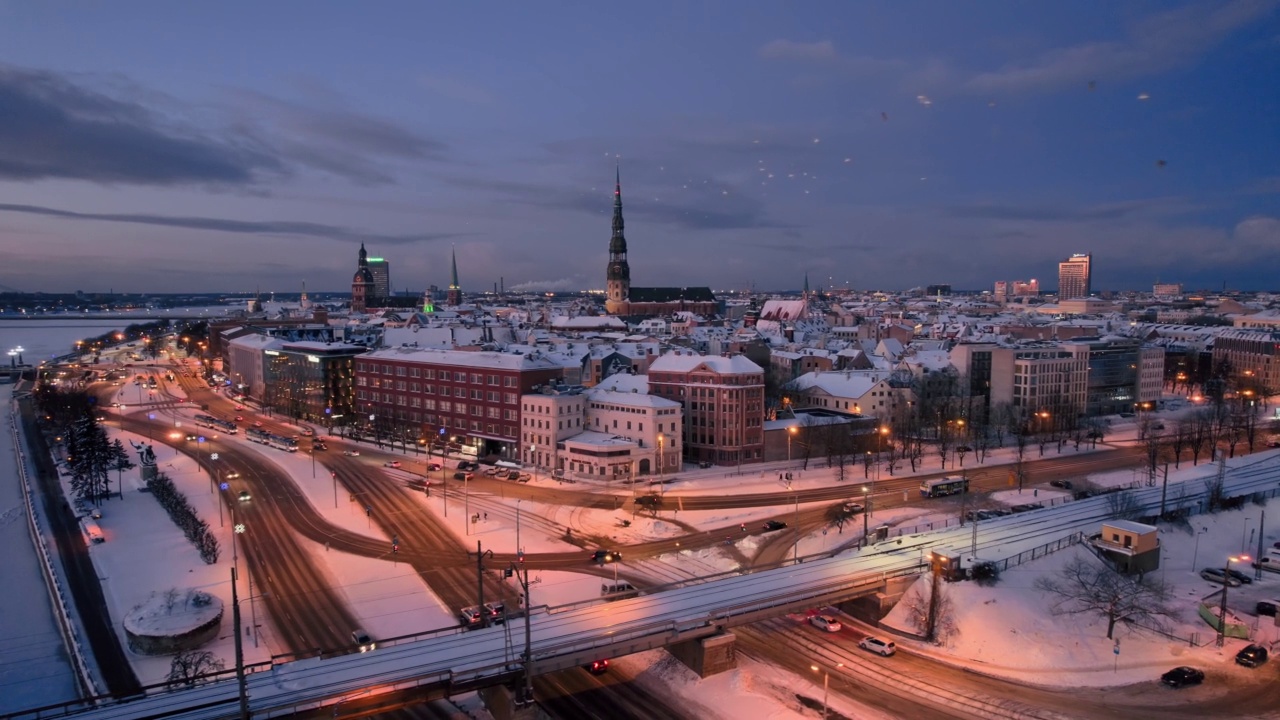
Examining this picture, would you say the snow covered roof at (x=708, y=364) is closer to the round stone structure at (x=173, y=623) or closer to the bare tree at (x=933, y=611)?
the bare tree at (x=933, y=611)

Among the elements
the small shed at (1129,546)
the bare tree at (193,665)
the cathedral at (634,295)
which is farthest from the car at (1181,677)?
the cathedral at (634,295)

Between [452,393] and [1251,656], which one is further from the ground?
[452,393]

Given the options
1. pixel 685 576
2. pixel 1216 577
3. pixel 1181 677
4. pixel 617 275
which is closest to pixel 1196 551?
pixel 1216 577

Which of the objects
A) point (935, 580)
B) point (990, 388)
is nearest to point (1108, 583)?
point (935, 580)

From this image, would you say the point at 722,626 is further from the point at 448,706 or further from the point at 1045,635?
the point at 1045,635

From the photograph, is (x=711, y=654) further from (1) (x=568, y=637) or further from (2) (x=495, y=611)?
(2) (x=495, y=611)

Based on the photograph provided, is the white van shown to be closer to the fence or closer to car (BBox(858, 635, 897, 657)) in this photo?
the fence
